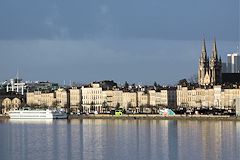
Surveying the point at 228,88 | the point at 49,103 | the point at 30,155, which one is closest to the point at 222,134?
the point at 30,155

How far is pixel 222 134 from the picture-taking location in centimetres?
6588

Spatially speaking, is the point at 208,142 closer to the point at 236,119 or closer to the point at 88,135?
the point at 88,135

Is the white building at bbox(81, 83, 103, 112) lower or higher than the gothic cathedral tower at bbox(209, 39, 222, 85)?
lower

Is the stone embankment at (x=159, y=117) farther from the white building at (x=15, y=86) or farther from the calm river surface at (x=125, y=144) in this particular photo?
the white building at (x=15, y=86)

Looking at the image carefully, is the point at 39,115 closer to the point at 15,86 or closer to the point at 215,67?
the point at 215,67

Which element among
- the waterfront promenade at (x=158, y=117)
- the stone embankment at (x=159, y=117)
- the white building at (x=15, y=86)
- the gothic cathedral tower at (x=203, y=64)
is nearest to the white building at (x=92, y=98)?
the waterfront promenade at (x=158, y=117)

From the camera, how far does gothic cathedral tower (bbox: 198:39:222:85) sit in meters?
128

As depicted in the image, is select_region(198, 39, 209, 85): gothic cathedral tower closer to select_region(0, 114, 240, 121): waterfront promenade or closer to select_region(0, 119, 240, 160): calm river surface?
select_region(0, 114, 240, 121): waterfront promenade

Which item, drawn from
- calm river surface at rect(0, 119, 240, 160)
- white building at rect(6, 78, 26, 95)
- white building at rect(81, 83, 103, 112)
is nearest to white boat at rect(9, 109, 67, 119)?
white building at rect(81, 83, 103, 112)

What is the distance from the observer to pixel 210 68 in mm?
127750

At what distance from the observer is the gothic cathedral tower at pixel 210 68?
128 metres

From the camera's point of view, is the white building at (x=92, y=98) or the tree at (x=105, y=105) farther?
the white building at (x=92, y=98)

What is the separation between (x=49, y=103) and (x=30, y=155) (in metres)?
94.9

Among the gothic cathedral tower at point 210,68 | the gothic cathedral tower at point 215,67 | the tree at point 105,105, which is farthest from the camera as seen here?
the tree at point 105,105
